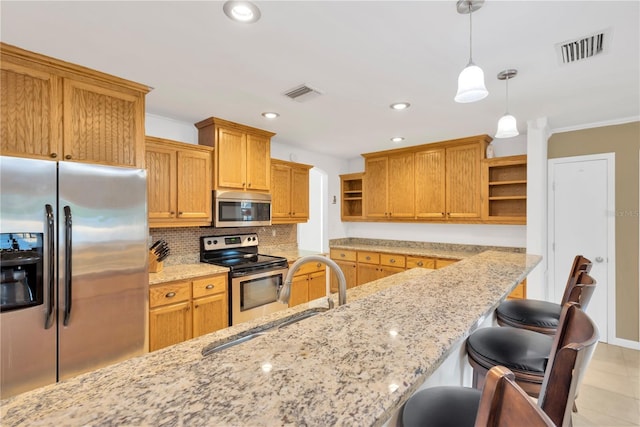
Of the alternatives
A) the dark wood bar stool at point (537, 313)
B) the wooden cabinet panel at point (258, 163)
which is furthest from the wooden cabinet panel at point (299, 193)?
the dark wood bar stool at point (537, 313)

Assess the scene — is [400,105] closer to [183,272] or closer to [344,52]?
[344,52]

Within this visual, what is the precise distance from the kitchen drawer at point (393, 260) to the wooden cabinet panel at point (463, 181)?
894 millimetres

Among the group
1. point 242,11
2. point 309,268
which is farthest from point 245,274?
point 242,11

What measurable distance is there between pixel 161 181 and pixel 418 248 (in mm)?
3669

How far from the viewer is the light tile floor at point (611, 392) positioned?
2.12m

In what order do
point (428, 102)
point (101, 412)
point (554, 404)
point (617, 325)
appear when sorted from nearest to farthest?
point (101, 412)
point (554, 404)
point (428, 102)
point (617, 325)

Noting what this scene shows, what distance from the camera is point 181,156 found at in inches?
121

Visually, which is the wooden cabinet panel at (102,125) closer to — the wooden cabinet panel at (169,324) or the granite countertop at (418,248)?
the wooden cabinet panel at (169,324)

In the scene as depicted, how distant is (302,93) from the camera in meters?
2.55

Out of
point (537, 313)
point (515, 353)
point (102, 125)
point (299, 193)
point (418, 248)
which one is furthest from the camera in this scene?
point (418, 248)

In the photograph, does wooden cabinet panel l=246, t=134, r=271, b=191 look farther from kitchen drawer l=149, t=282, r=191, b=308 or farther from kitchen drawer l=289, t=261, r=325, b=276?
kitchen drawer l=149, t=282, r=191, b=308

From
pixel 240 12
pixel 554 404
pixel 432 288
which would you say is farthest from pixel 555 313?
pixel 240 12

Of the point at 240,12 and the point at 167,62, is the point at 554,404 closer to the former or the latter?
the point at 240,12

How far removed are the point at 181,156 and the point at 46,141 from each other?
1194 millimetres
